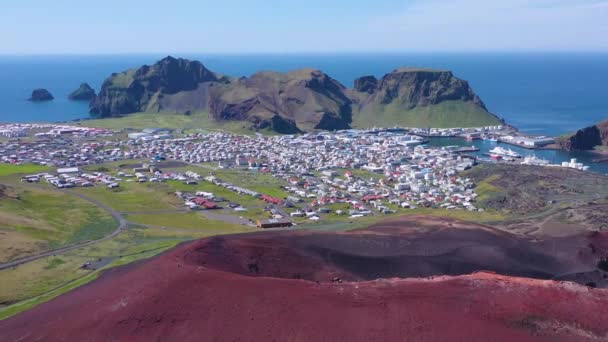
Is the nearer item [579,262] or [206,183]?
[579,262]

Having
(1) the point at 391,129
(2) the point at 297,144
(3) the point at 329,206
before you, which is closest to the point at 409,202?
(3) the point at 329,206

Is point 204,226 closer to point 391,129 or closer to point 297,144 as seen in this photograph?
point 297,144

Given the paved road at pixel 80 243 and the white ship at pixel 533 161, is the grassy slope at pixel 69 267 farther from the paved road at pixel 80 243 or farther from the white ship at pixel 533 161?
the white ship at pixel 533 161

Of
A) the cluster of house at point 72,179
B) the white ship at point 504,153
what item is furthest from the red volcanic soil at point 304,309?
the white ship at point 504,153

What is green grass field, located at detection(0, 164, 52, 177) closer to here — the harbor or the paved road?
the paved road

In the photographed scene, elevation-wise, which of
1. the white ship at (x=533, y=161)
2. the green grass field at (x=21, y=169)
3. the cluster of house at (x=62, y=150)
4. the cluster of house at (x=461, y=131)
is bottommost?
the green grass field at (x=21, y=169)

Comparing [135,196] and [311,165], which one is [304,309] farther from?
[311,165]

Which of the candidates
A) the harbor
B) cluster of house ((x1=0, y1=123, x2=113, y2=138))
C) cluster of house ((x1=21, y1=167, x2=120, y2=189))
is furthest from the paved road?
the harbor
